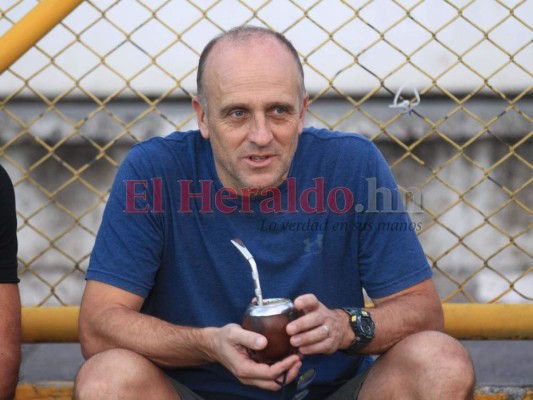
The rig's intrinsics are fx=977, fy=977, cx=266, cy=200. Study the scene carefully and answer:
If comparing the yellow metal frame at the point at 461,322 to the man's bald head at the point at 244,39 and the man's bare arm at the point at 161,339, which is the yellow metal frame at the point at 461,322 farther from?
the man's bald head at the point at 244,39

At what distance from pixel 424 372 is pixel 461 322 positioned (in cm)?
78

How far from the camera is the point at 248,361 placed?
7.77 ft

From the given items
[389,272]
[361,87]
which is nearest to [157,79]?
[361,87]

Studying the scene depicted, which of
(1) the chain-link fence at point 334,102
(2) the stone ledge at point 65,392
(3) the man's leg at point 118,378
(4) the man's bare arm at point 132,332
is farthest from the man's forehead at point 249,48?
(1) the chain-link fence at point 334,102

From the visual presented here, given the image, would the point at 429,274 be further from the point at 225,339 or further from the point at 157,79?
the point at 157,79

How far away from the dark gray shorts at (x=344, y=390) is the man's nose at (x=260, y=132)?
27.5 inches

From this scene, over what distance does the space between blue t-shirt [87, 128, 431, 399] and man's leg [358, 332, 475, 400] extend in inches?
8.2

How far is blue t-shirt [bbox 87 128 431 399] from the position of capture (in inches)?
108

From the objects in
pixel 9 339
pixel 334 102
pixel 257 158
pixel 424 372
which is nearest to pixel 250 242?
pixel 257 158

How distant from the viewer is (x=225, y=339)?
7.84ft

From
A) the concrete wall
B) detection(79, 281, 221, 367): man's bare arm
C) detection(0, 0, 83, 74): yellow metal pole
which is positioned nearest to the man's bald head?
detection(0, 0, 83, 74): yellow metal pole

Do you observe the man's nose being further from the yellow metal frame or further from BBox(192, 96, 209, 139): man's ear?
the yellow metal frame

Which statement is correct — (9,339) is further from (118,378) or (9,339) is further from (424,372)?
(424,372)

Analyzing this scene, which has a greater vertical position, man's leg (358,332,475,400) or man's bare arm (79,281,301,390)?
man's bare arm (79,281,301,390)
